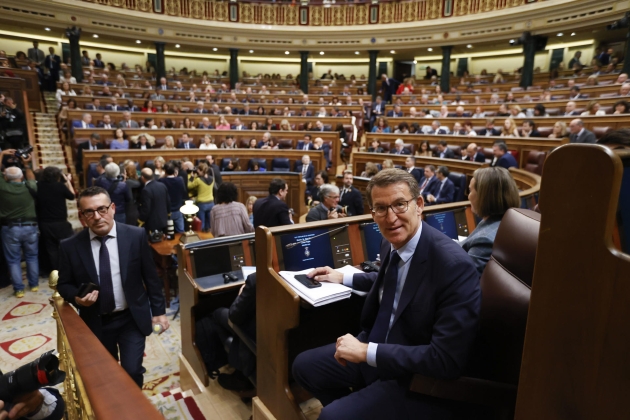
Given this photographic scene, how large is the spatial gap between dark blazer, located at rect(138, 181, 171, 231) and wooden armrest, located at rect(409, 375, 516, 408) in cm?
382

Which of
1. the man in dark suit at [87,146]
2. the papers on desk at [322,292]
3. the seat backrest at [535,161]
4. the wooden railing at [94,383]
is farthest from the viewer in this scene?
the man in dark suit at [87,146]

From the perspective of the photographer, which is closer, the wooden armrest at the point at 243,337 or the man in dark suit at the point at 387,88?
the wooden armrest at the point at 243,337

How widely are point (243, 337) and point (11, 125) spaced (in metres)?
7.05

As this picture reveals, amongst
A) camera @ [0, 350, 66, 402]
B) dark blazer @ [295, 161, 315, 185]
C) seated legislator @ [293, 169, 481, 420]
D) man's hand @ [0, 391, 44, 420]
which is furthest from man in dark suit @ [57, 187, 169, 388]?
dark blazer @ [295, 161, 315, 185]

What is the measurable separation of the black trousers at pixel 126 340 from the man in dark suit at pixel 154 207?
237 centimetres

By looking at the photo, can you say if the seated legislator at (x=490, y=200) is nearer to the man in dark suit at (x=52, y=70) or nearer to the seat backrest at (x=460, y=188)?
the seat backrest at (x=460, y=188)

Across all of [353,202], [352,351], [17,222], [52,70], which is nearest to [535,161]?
[353,202]

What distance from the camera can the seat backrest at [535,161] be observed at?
16.7ft

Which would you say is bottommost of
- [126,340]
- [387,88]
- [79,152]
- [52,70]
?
[126,340]

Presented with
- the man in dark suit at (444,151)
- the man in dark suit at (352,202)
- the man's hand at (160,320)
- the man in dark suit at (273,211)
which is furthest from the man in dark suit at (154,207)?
the man in dark suit at (444,151)

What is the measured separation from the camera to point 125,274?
7.09 feet

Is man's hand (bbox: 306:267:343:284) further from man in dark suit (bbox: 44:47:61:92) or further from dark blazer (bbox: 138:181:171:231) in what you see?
man in dark suit (bbox: 44:47:61:92)

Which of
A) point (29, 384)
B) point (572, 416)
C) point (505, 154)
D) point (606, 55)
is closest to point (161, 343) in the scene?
point (29, 384)

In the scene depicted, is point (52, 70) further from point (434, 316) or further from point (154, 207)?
point (434, 316)
